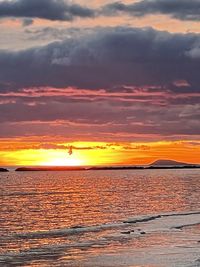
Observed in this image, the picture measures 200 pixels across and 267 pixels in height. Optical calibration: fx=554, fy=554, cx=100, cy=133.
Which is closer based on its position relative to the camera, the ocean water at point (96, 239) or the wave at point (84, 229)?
the ocean water at point (96, 239)

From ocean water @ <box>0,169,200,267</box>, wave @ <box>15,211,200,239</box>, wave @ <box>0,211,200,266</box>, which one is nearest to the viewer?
ocean water @ <box>0,169,200,267</box>

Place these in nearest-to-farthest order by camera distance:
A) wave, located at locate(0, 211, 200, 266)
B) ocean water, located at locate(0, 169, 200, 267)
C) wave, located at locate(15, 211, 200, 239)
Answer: ocean water, located at locate(0, 169, 200, 267)
wave, located at locate(0, 211, 200, 266)
wave, located at locate(15, 211, 200, 239)

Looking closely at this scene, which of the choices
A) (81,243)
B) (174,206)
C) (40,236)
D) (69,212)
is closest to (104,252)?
(81,243)

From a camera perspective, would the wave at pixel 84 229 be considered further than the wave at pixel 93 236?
Yes

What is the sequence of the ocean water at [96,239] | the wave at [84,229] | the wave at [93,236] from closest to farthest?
1. the ocean water at [96,239]
2. the wave at [93,236]
3. the wave at [84,229]

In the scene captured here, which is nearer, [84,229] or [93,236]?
[93,236]

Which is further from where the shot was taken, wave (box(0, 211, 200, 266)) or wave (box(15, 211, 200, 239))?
wave (box(15, 211, 200, 239))

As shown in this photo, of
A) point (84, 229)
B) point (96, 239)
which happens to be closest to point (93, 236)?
point (96, 239)

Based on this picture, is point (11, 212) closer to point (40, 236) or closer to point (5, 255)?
point (40, 236)

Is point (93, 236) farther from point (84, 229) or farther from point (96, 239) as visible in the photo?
point (84, 229)

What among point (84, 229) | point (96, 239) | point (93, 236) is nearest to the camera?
point (96, 239)

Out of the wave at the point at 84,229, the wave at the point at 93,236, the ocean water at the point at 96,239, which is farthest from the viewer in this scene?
the wave at the point at 84,229

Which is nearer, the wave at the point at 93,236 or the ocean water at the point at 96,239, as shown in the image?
the ocean water at the point at 96,239

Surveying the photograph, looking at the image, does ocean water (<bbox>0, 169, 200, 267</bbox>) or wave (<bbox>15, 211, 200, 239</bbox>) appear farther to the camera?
wave (<bbox>15, 211, 200, 239</bbox>)
